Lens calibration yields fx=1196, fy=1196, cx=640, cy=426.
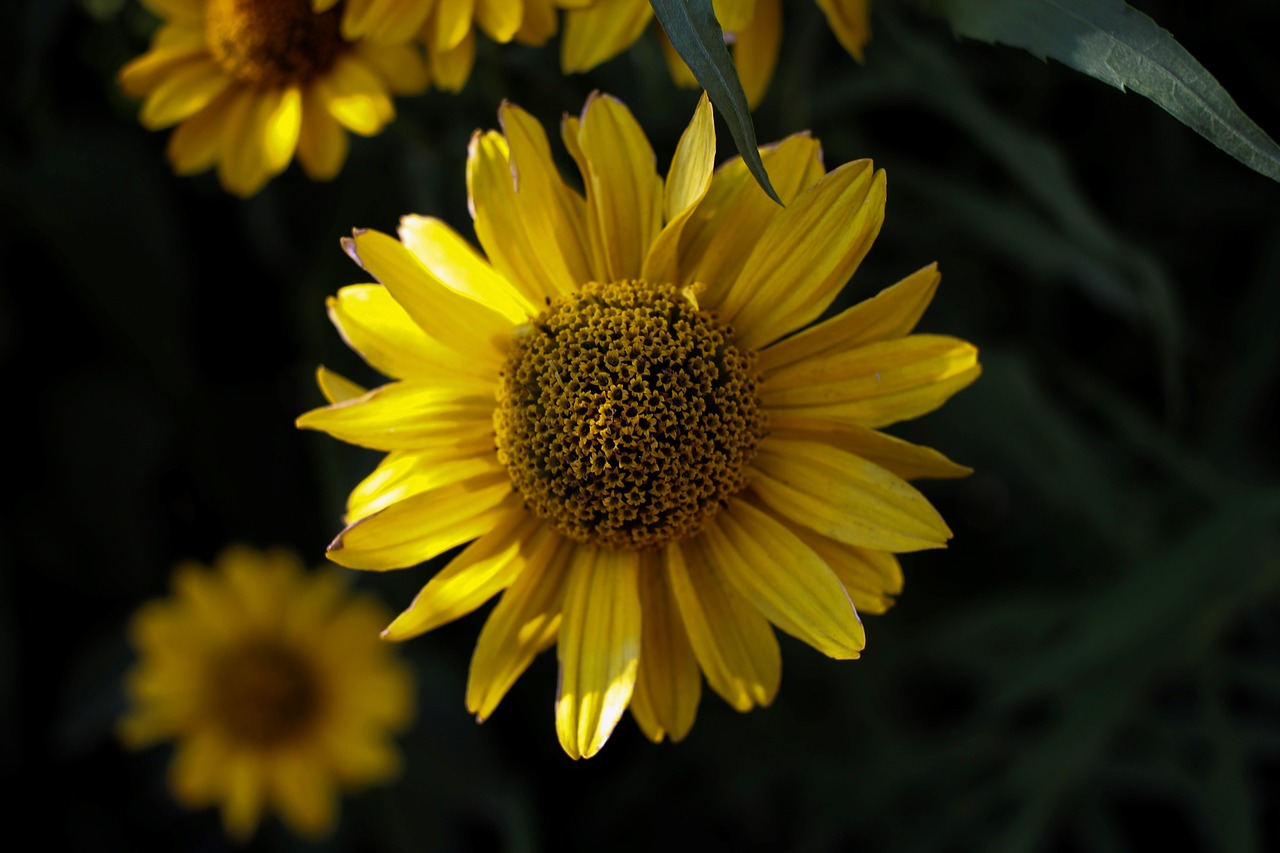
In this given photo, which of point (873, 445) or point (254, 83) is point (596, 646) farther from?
point (254, 83)

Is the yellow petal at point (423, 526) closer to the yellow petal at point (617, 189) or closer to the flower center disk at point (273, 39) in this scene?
the yellow petal at point (617, 189)

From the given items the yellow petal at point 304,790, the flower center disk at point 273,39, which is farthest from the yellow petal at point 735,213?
the yellow petal at point 304,790

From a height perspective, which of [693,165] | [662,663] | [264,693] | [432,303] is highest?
[693,165]

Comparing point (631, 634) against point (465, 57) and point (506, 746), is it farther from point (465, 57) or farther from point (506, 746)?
point (506, 746)

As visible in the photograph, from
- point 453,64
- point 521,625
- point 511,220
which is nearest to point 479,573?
point 521,625

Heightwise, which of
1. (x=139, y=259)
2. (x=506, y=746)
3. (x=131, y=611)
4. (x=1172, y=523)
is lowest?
(x=506, y=746)

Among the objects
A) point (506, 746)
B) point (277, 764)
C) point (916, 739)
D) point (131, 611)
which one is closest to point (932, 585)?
point (916, 739)

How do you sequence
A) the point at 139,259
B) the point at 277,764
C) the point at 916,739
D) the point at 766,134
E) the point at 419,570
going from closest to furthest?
the point at 766,134
the point at 419,570
the point at 916,739
the point at 139,259
the point at 277,764
